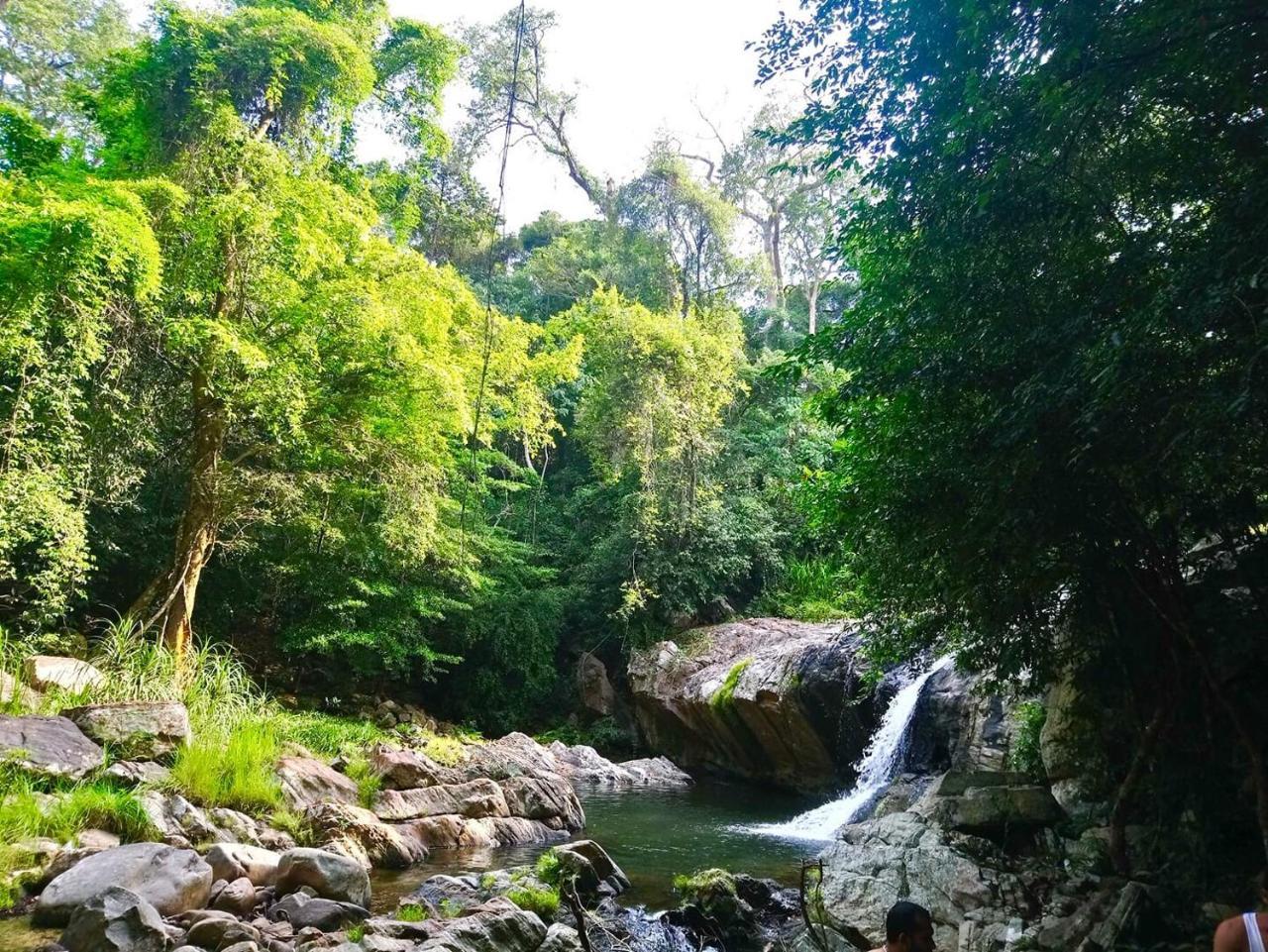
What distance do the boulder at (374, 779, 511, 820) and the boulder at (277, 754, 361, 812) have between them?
42 cm

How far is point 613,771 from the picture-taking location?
14688 mm

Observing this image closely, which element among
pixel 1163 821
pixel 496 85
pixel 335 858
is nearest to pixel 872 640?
pixel 1163 821

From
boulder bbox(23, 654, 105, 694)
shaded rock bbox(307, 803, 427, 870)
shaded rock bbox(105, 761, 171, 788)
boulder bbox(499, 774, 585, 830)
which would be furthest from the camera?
boulder bbox(499, 774, 585, 830)

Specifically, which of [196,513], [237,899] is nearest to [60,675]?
[196,513]

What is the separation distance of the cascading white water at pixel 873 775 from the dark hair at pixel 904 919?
750cm

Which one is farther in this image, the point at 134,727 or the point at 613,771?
the point at 613,771

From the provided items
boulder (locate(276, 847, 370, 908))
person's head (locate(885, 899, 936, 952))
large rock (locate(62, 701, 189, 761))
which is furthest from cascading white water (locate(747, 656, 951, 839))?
person's head (locate(885, 899, 936, 952))

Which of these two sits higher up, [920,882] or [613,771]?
[920,882]

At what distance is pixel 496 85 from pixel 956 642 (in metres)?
20.4

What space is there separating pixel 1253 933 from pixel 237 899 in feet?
20.8

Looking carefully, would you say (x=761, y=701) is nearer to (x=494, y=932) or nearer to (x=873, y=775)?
(x=873, y=775)

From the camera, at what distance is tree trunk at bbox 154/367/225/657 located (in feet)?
34.9

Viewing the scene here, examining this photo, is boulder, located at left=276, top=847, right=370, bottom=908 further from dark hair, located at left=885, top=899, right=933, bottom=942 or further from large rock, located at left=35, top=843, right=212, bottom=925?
dark hair, located at left=885, top=899, right=933, bottom=942

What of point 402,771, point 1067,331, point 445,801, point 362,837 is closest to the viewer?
point 1067,331
